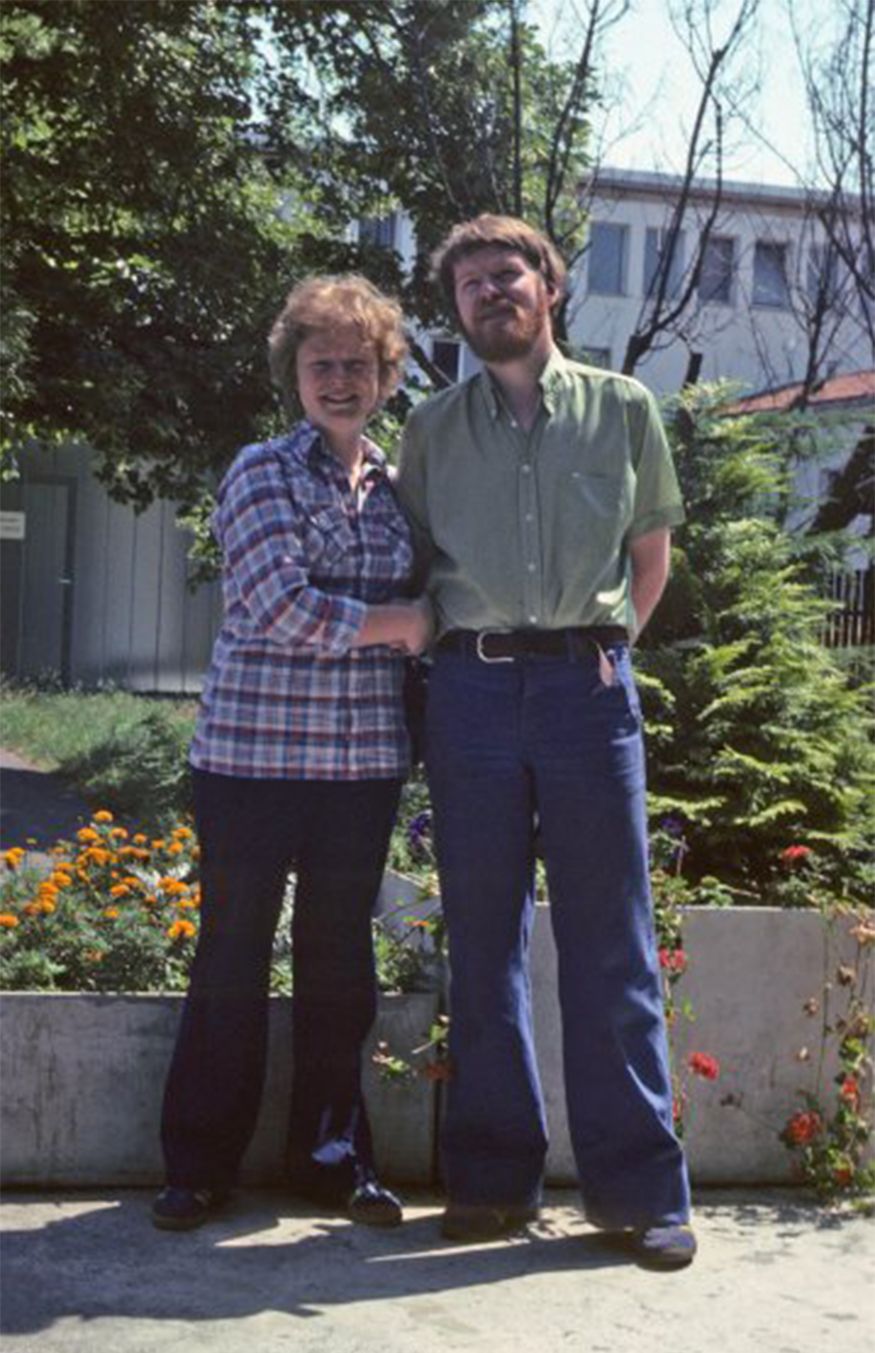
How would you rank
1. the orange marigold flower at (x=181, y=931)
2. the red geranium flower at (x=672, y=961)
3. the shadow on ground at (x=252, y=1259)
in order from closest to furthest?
the shadow on ground at (x=252, y=1259)
the red geranium flower at (x=672, y=961)
the orange marigold flower at (x=181, y=931)

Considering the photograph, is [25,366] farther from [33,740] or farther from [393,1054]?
[393,1054]

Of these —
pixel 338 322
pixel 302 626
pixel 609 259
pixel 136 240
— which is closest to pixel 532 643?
pixel 302 626

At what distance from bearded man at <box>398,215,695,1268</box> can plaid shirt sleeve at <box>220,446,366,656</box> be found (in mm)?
280

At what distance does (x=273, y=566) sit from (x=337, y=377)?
17.5 inches

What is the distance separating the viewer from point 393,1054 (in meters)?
5.10

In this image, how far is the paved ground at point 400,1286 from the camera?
4.05 m

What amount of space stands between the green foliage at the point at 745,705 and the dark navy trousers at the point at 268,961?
3.56 feet

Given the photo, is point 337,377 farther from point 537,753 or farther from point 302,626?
point 537,753

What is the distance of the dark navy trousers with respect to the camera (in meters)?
4.70

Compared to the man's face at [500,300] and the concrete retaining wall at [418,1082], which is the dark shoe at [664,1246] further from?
the man's face at [500,300]

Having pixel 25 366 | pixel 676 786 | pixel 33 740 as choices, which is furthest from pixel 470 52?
pixel 676 786

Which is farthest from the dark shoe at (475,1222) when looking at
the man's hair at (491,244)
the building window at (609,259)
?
the building window at (609,259)

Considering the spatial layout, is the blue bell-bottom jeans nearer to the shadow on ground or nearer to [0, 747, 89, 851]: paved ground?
the shadow on ground

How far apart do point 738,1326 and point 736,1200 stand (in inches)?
38.8
